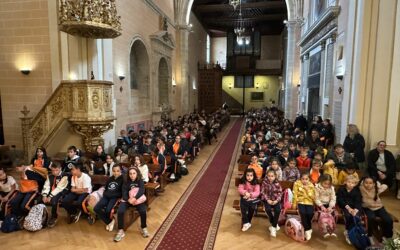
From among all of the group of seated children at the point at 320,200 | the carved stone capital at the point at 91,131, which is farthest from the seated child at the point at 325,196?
the carved stone capital at the point at 91,131

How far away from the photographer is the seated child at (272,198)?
14.6 ft

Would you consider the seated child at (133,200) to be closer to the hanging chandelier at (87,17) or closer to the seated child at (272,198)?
the seated child at (272,198)

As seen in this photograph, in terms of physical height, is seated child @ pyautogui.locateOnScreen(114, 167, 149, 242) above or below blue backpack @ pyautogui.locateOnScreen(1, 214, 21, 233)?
above

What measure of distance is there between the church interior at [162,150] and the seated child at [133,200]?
18mm

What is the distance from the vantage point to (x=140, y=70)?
12.7 metres

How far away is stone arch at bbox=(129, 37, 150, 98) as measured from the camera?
12.4m

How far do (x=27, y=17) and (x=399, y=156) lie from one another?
1011cm

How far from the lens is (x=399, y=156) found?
21.0ft

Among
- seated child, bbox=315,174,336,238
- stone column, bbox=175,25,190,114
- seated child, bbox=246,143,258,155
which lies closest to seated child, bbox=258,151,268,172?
seated child, bbox=246,143,258,155

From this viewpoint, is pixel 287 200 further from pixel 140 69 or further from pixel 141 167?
pixel 140 69

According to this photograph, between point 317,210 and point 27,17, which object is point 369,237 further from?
point 27,17

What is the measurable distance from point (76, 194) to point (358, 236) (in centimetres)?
448

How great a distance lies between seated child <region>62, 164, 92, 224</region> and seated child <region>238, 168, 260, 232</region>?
2666 millimetres

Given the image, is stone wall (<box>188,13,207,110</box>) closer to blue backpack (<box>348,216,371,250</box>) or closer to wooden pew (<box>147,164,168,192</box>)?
wooden pew (<box>147,164,168,192</box>)
